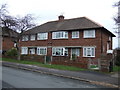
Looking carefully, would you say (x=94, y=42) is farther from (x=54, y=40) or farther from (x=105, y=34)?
(x=54, y=40)

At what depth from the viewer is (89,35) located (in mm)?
25719

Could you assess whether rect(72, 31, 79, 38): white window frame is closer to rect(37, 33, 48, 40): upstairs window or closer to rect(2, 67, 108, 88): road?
rect(37, 33, 48, 40): upstairs window

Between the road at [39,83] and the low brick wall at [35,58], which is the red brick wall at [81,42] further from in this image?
the road at [39,83]

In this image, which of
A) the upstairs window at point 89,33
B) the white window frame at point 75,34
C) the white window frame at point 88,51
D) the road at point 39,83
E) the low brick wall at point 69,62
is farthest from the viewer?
the white window frame at point 75,34

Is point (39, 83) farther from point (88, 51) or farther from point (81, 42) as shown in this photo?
point (81, 42)

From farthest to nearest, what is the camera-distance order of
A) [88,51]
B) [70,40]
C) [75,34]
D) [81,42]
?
[70,40] → [75,34] → [81,42] → [88,51]

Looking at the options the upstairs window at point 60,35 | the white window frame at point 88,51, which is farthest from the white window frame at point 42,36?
the white window frame at point 88,51

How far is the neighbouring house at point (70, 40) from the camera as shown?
2473 cm

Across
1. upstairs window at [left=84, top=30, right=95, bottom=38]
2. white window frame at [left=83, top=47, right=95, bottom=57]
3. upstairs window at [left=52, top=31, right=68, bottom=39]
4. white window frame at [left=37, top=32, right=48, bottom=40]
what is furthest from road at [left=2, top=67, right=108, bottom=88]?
white window frame at [left=37, top=32, right=48, bottom=40]

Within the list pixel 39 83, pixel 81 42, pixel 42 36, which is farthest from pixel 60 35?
pixel 39 83

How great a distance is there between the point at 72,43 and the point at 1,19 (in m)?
12.2

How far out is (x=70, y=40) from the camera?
27688mm

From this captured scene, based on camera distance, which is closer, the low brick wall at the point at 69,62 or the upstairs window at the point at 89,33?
the low brick wall at the point at 69,62

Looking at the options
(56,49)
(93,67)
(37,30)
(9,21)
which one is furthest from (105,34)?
(9,21)
